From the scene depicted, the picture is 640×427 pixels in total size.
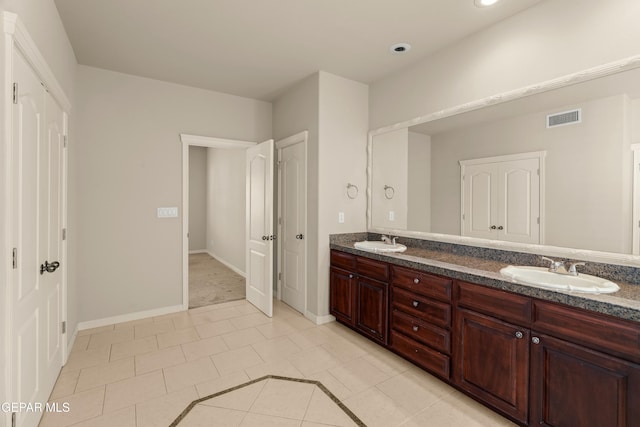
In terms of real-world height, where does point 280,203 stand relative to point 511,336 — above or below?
above

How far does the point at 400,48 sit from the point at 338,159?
1.22 meters

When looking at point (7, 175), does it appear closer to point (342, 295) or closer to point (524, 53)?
point (342, 295)

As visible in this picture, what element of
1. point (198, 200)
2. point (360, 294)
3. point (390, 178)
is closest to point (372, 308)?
point (360, 294)

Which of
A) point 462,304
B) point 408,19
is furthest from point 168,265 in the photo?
point 408,19

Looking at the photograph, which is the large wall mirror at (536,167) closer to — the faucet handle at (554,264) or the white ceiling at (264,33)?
the faucet handle at (554,264)

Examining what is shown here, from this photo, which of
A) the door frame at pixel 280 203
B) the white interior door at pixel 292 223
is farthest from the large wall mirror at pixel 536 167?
the white interior door at pixel 292 223

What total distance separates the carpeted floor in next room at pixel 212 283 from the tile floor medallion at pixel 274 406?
82.1 inches

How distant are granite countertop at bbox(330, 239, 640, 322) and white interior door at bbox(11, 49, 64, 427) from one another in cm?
237

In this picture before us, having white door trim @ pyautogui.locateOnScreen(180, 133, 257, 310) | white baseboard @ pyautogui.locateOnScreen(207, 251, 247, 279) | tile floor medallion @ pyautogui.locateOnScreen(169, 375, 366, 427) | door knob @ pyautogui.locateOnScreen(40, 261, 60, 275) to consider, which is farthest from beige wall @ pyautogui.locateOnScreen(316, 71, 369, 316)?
white baseboard @ pyautogui.locateOnScreen(207, 251, 247, 279)

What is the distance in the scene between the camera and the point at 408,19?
242cm

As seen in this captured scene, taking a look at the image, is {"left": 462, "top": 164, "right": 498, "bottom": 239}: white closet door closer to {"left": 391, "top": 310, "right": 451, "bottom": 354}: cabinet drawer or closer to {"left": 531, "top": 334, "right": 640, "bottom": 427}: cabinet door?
{"left": 391, "top": 310, "right": 451, "bottom": 354}: cabinet drawer

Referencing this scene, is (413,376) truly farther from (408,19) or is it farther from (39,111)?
(39,111)

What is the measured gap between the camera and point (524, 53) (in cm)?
224

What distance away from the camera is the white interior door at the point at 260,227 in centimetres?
361
